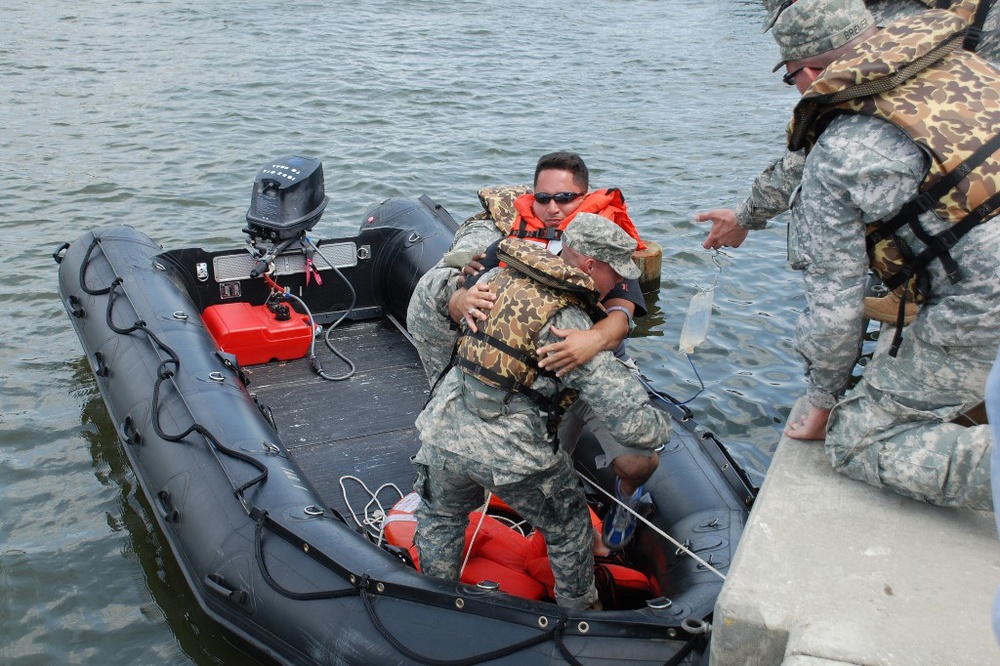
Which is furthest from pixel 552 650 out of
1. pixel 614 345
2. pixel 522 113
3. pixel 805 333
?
pixel 522 113

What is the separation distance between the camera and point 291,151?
10.6m

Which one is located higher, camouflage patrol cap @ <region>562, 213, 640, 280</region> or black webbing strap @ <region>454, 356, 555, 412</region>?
Result: camouflage patrol cap @ <region>562, 213, 640, 280</region>

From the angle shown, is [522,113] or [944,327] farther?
[522,113]

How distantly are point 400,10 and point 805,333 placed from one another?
14480mm

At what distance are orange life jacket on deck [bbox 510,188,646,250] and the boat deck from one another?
1656 millimetres

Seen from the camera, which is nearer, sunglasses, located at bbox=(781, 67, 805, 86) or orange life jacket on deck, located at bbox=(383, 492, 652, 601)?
sunglasses, located at bbox=(781, 67, 805, 86)

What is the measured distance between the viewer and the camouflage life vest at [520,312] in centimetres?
318

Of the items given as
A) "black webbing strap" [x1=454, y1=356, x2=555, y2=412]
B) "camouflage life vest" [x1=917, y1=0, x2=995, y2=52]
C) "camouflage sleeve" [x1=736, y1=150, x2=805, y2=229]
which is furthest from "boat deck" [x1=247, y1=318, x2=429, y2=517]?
"camouflage life vest" [x1=917, y1=0, x2=995, y2=52]

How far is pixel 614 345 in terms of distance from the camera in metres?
3.32

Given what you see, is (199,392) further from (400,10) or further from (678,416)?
(400,10)

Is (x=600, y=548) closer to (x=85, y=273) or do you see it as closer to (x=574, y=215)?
(x=574, y=215)

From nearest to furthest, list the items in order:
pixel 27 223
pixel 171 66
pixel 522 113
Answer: pixel 27 223 → pixel 522 113 → pixel 171 66

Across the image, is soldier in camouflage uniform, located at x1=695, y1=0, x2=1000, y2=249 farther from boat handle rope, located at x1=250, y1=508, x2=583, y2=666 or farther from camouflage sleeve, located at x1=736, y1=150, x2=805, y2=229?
boat handle rope, located at x1=250, y1=508, x2=583, y2=666

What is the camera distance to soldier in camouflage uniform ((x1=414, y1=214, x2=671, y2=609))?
3207mm
